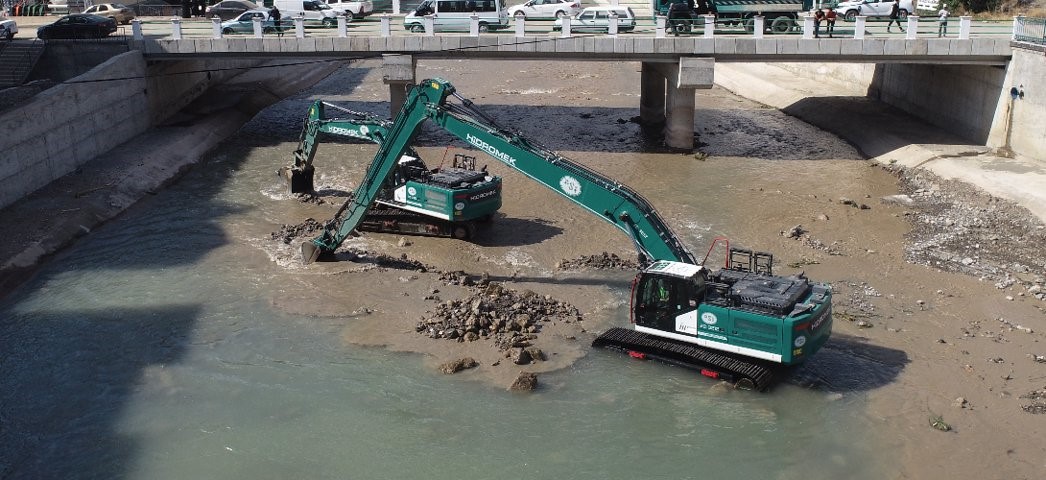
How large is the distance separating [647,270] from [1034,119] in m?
19.9

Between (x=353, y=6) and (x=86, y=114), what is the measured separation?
20825mm

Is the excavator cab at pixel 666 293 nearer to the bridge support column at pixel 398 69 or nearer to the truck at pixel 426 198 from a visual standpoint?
the truck at pixel 426 198

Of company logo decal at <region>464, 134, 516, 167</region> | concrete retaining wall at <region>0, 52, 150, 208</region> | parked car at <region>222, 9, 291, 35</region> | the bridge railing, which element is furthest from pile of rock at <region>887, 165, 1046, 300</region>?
concrete retaining wall at <region>0, 52, 150, 208</region>

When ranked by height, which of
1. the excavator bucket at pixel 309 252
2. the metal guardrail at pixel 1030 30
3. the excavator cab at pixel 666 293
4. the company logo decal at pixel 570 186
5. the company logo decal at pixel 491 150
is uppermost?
the metal guardrail at pixel 1030 30

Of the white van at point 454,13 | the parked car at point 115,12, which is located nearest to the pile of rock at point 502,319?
the white van at point 454,13

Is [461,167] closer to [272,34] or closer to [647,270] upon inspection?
[647,270]

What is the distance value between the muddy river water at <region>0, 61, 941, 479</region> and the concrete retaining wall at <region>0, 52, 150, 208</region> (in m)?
3.16

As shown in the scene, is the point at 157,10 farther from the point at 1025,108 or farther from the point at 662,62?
the point at 1025,108

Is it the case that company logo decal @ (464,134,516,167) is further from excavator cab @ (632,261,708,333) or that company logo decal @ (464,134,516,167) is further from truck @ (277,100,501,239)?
truck @ (277,100,501,239)

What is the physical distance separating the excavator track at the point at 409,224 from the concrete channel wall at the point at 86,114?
10104mm

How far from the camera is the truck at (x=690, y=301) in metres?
16.6

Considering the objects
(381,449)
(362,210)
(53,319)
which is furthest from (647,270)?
(53,319)

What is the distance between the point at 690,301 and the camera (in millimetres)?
17203

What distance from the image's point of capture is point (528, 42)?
116 ft
